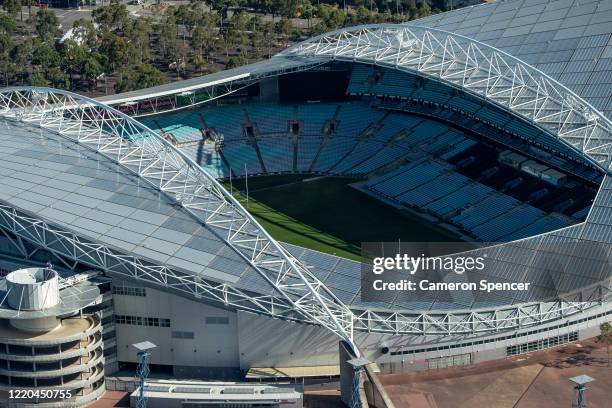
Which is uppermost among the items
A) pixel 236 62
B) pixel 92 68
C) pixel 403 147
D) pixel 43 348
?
pixel 236 62

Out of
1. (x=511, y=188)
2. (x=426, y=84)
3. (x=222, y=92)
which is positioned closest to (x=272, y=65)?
(x=222, y=92)

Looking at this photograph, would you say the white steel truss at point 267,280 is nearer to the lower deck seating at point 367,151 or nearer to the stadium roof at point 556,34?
the lower deck seating at point 367,151

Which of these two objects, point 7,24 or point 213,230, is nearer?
point 213,230

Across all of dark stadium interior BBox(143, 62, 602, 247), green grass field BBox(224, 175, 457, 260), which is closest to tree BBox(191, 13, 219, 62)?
dark stadium interior BBox(143, 62, 602, 247)

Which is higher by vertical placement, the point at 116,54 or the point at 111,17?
the point at 111,17

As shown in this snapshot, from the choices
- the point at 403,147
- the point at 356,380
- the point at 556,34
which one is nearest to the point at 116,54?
the point at 403,147

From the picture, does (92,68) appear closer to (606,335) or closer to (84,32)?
(84,32)
